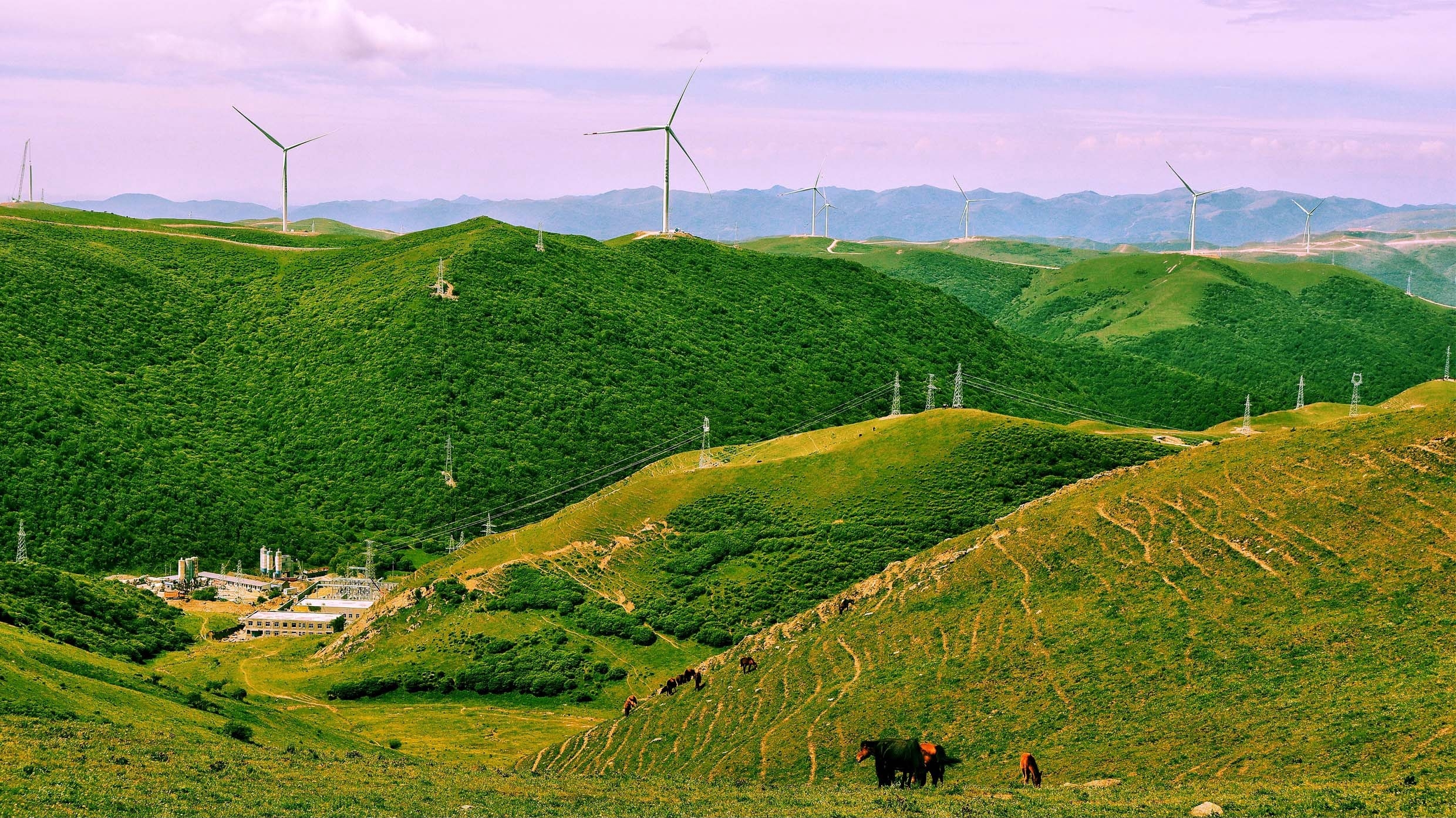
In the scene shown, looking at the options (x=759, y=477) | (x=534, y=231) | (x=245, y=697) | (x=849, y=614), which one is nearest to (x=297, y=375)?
(x=534, y=231)

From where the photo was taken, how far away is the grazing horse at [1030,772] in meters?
32.2

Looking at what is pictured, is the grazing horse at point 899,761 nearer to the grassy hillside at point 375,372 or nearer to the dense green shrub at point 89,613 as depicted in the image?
the dense green shrub at point 89,613

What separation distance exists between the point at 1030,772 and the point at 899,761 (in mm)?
3493

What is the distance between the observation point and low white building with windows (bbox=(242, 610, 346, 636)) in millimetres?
84188

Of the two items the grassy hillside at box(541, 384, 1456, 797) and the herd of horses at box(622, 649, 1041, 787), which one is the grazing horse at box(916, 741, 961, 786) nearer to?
the herd of horses at box(622, 649, 1041, 787)

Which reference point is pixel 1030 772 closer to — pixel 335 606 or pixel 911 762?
pixel 911 762

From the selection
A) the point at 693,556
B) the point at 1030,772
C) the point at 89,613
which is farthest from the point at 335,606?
the point at 1030,772

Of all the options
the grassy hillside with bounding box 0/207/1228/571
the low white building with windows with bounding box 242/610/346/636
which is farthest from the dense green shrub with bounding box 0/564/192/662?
the grassy hillside with bounding box 0/207/1228/571

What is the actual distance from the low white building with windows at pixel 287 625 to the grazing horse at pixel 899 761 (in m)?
60.0

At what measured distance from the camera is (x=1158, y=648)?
39531mm

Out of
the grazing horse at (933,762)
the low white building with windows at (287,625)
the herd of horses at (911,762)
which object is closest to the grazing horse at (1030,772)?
the herd of horses at (911,762)

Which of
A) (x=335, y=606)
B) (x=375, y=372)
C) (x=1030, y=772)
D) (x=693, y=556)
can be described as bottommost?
(x=335, y=606)

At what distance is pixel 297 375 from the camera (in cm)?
13138

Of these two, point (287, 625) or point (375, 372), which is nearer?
point (287, 625)
